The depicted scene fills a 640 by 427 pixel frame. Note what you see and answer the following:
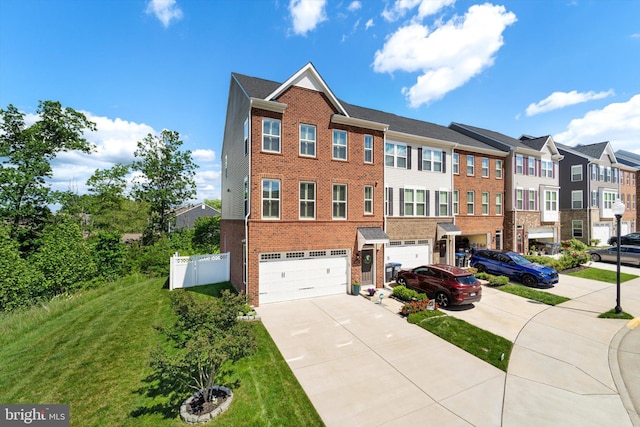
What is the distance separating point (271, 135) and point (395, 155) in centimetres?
913

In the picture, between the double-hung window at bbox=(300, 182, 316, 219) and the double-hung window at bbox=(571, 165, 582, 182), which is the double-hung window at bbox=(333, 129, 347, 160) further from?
the double-hung window at bbox=(571, 165, 582, 182)

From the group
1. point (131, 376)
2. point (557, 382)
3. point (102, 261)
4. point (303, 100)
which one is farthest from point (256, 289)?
point (102, 261)

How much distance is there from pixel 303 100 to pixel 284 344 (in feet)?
39.0

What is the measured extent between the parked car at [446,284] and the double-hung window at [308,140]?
8.75m

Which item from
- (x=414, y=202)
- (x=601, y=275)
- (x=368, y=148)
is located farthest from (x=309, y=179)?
(x=601, y=275)

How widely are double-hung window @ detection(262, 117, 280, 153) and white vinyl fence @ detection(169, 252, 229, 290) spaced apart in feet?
27.1

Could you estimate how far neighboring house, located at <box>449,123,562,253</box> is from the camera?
958 inches

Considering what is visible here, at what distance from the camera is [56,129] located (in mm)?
25781

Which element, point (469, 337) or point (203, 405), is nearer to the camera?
point (203, 405)

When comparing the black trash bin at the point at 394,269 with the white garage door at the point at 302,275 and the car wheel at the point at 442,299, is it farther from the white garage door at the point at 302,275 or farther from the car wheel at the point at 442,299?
the car wheel at the point at 442,299

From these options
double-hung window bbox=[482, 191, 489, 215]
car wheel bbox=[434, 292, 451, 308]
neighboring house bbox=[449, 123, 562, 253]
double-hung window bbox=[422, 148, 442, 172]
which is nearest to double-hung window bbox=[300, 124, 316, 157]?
double-hung window bbox=[422, 148, 442, 172]

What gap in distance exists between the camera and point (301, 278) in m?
14.0

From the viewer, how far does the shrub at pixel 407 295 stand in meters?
12.9

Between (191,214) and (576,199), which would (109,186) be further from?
(576,199)
